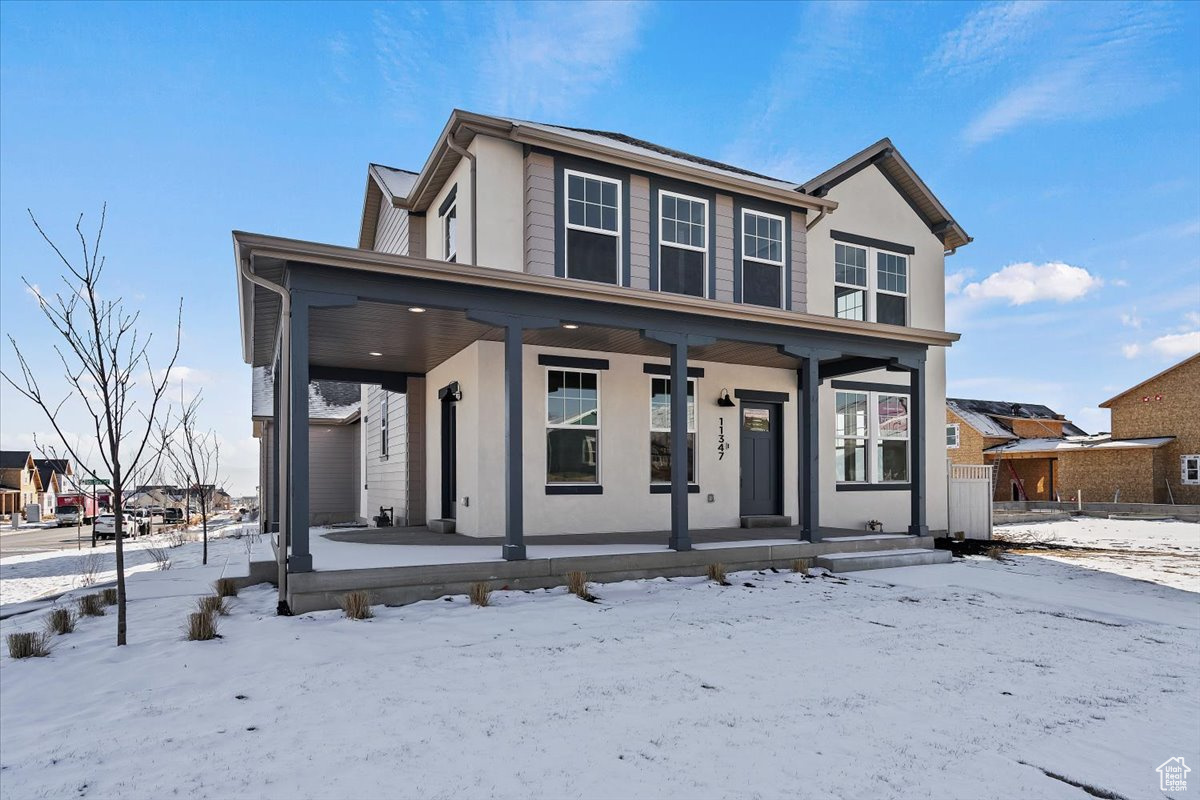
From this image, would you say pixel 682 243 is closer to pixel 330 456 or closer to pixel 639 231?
pixel 639 231

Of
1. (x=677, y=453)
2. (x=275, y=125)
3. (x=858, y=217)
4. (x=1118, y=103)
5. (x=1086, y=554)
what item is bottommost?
(x=1086, y=554)

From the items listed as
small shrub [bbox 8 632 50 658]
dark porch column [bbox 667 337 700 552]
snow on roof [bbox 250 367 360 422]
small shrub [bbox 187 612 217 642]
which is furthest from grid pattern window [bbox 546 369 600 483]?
snow on roof [bbox 250 367 360 422]

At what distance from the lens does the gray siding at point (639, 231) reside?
33.1ft

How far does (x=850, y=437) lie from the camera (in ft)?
41.0

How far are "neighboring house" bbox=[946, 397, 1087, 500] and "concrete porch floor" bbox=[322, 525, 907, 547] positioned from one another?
22984 mm

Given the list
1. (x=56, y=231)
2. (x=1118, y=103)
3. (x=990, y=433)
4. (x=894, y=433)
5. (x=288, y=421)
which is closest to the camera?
(x=56, y=231)

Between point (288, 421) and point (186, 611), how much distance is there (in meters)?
2.29

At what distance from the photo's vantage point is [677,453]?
852 centimetres

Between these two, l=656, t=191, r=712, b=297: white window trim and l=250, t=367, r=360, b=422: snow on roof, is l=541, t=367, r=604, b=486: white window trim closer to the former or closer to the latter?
l=656, t=191, r=712, b=297: white window trim

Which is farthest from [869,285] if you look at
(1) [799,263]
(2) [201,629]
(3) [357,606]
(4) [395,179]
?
(2) [201,629]

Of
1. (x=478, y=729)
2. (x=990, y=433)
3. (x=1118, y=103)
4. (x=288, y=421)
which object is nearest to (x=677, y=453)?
(x=288, y=421)

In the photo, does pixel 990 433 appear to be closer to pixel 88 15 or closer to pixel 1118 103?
pixel 1118 103

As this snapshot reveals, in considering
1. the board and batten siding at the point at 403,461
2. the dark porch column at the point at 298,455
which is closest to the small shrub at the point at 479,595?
the dark porch column at the point at 298,455

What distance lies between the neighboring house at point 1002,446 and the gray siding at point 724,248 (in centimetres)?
2347
